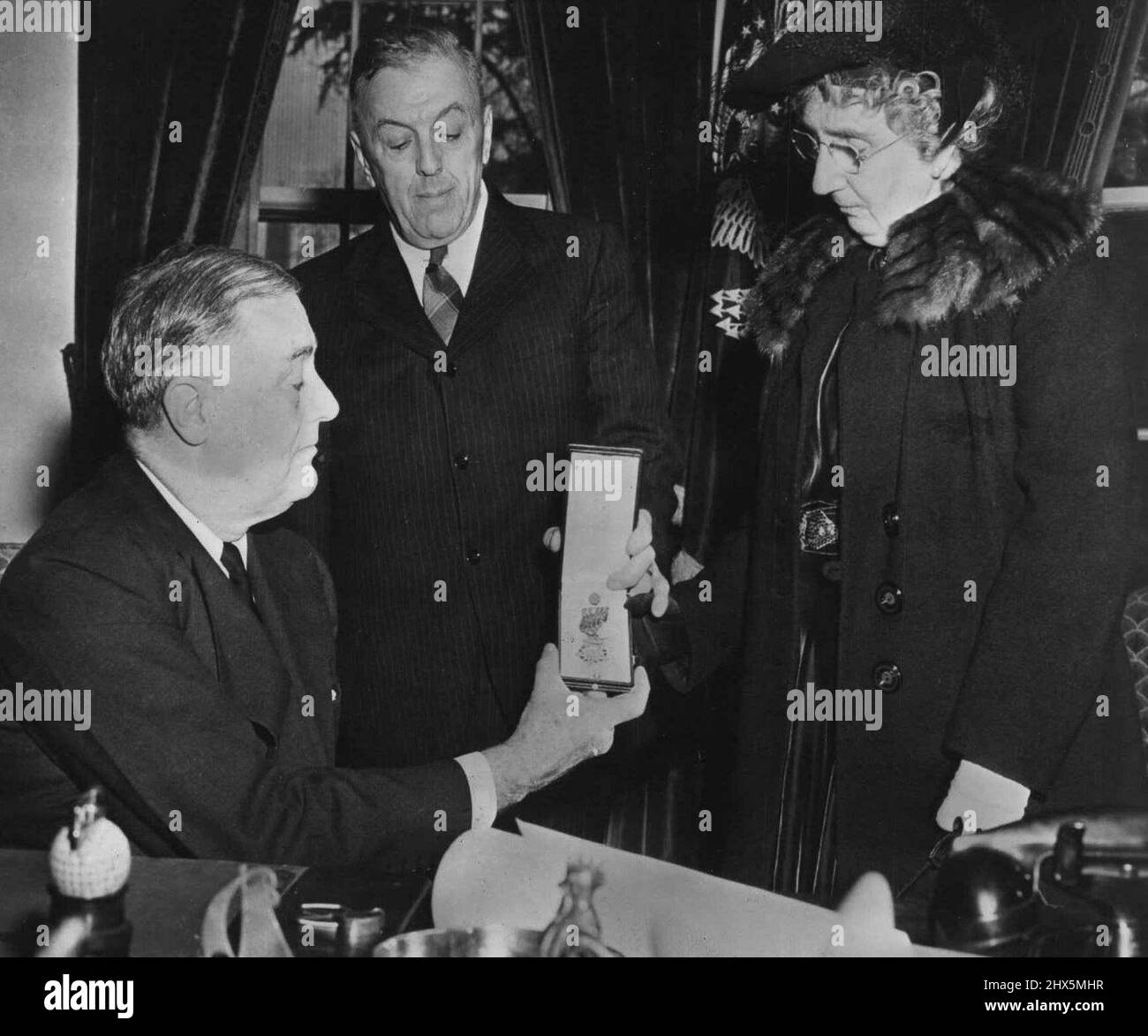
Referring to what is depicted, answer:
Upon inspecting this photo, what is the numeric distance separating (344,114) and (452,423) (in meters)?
0.81

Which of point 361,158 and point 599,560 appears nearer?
point 599,560

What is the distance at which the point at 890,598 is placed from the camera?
288cm

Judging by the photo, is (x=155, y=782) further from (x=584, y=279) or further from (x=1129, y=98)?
(x=1129, y=98)

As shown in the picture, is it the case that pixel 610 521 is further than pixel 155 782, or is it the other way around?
pixel 610 521

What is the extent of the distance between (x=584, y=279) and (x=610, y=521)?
0.62m

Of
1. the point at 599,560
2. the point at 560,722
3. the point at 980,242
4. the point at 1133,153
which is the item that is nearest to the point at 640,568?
the point at 599,560

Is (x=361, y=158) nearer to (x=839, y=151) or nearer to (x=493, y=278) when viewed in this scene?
(x=493, y=278)

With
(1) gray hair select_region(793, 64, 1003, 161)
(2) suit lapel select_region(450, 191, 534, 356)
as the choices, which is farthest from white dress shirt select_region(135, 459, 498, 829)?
(1) gray hair select_region(793, 64, 1003, 161)

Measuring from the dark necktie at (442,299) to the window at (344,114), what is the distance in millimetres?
214

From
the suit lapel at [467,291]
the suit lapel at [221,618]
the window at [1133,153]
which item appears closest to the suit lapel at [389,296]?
the suit lapel at [467,291]

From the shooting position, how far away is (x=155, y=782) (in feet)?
8.19
